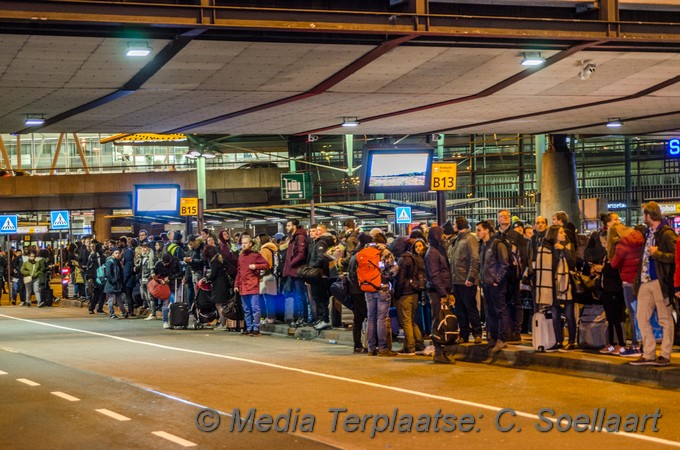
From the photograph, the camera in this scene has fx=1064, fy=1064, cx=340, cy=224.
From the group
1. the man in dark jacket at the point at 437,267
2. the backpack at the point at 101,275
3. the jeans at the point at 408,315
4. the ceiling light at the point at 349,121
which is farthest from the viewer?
the backpack at the point at 101,275

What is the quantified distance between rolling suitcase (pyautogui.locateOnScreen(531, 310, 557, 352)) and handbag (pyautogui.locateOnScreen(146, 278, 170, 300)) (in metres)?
12.3

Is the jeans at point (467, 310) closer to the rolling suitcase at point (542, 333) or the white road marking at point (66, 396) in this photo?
the rolling suitcase at point (542, 333)

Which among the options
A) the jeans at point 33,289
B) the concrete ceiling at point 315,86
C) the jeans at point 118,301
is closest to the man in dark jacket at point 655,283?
the concrete ceiling at point 315,86

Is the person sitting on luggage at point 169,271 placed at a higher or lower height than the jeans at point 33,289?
higher

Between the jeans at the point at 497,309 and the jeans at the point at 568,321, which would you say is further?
the jeans at the point at 497,309

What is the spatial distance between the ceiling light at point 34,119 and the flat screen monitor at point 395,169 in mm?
7118

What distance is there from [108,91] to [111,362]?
4586 mm

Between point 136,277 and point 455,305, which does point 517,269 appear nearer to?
point 455,305

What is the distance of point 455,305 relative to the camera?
17172 mm

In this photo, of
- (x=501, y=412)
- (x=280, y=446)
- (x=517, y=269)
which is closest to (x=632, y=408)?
(x=501, y=412)

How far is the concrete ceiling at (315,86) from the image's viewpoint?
15.3 metres

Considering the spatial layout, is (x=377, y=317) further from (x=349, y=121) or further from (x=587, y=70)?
(x=349, y=121)

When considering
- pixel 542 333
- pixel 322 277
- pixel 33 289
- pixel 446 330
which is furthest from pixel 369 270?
pixel 33 289

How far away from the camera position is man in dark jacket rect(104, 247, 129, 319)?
2853 cm
